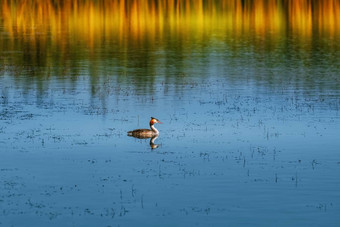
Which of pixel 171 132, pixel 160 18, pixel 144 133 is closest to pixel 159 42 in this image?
pixel 160 18

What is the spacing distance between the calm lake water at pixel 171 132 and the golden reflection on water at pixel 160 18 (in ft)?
24.9

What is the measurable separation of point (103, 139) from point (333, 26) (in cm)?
6295

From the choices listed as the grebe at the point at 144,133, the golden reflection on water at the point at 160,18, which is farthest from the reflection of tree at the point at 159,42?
the grebe at the point at 144,133

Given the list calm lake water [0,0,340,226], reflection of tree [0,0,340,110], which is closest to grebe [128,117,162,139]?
calm lake water [0,0,340,226]

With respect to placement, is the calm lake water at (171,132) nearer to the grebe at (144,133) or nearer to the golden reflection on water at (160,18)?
the grebe at (144,133)

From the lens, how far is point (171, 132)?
3431 centimetres

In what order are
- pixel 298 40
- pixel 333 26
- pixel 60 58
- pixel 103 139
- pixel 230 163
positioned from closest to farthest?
1. pixel 230 163
2. pixel 103 139
3. pixel 60 58
4. pixel 298 40
5. pixel 333 26

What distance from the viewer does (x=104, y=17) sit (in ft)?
337

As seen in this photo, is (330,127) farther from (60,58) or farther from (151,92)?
(60,58)

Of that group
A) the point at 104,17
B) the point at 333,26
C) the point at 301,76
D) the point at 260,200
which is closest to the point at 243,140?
the point at 260,200

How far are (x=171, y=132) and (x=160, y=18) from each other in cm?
6924

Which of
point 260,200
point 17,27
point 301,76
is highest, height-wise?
point 17,27

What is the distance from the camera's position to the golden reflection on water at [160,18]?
285 ft

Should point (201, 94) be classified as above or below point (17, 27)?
below
